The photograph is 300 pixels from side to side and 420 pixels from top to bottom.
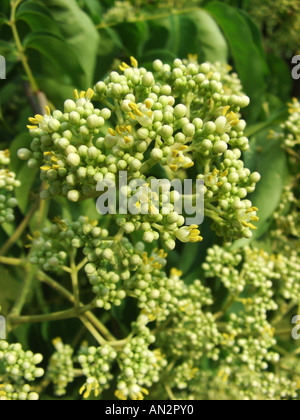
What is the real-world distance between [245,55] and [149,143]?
1.08m

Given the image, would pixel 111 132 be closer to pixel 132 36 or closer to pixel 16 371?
pixel 16 371

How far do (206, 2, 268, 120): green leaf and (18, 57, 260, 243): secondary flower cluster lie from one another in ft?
2.43

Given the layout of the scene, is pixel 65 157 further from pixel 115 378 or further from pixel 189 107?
pixel 115 378

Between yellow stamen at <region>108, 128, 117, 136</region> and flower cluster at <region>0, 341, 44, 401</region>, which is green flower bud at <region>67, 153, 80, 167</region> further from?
flower cluster at <region>0, 341, 44, 401</region>

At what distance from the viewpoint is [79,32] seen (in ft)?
5.72

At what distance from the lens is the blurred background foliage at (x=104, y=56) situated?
1676mm

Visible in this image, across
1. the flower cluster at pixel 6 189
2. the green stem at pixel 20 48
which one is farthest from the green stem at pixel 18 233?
the green stem at pixel 20 48

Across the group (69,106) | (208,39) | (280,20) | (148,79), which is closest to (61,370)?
(69,106)

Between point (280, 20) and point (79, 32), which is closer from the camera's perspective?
point (79, 32)

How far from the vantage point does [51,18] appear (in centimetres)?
174

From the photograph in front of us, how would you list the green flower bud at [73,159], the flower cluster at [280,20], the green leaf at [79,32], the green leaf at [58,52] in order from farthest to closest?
1. the flower cluster at [280,20]
2. the green leaf at [79,32]
3. the green leaf at [58,52]
4. the green flower bud at [73,159]

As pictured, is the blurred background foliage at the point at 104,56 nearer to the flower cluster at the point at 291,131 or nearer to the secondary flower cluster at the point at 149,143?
the flower cluster at the point at 291,131

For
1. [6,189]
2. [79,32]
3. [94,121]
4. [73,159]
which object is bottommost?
[6,189]

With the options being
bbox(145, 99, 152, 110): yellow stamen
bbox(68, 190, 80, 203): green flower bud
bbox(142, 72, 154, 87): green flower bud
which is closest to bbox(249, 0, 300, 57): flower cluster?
bbox(142, 72, 154, 87): green flower bud
